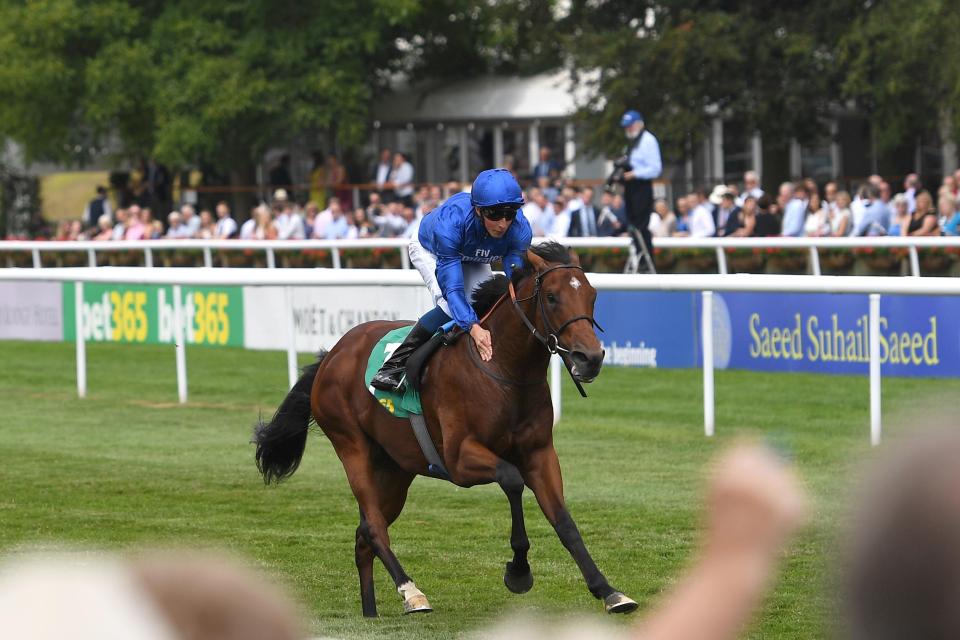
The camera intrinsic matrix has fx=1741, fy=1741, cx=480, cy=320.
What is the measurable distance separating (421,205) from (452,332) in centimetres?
1495

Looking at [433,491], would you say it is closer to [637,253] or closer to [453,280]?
[453,280]

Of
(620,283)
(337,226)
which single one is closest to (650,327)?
(620,283)

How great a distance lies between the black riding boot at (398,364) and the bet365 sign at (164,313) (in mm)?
6797

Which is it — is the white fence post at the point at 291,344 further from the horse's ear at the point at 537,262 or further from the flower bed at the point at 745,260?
the horse's ear at the point at 537,262

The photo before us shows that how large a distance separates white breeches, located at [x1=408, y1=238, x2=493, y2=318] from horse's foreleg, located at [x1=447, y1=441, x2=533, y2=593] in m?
0.55

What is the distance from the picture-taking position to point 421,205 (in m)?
21.1

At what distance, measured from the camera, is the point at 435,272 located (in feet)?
20.6

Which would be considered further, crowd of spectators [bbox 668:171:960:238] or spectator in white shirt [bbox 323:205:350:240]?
spectator in white shirt [bbox 323:205:350:240]

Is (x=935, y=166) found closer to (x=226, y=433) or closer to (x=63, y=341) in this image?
(x=63, y=341)

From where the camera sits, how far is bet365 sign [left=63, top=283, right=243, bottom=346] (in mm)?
13016

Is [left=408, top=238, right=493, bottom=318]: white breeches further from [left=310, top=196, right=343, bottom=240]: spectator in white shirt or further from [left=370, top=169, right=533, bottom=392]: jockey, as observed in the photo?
[left=310, top=196, right=343, bottom=240]: spectator in white shirt

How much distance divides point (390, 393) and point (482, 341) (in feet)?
1.39

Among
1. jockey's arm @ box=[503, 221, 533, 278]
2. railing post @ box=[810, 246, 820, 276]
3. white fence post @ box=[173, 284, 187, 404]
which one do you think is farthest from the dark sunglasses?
railing post @ box=[810, 246, 820, 276]

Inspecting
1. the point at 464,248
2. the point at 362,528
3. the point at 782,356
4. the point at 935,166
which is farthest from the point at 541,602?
the point at 935,166
